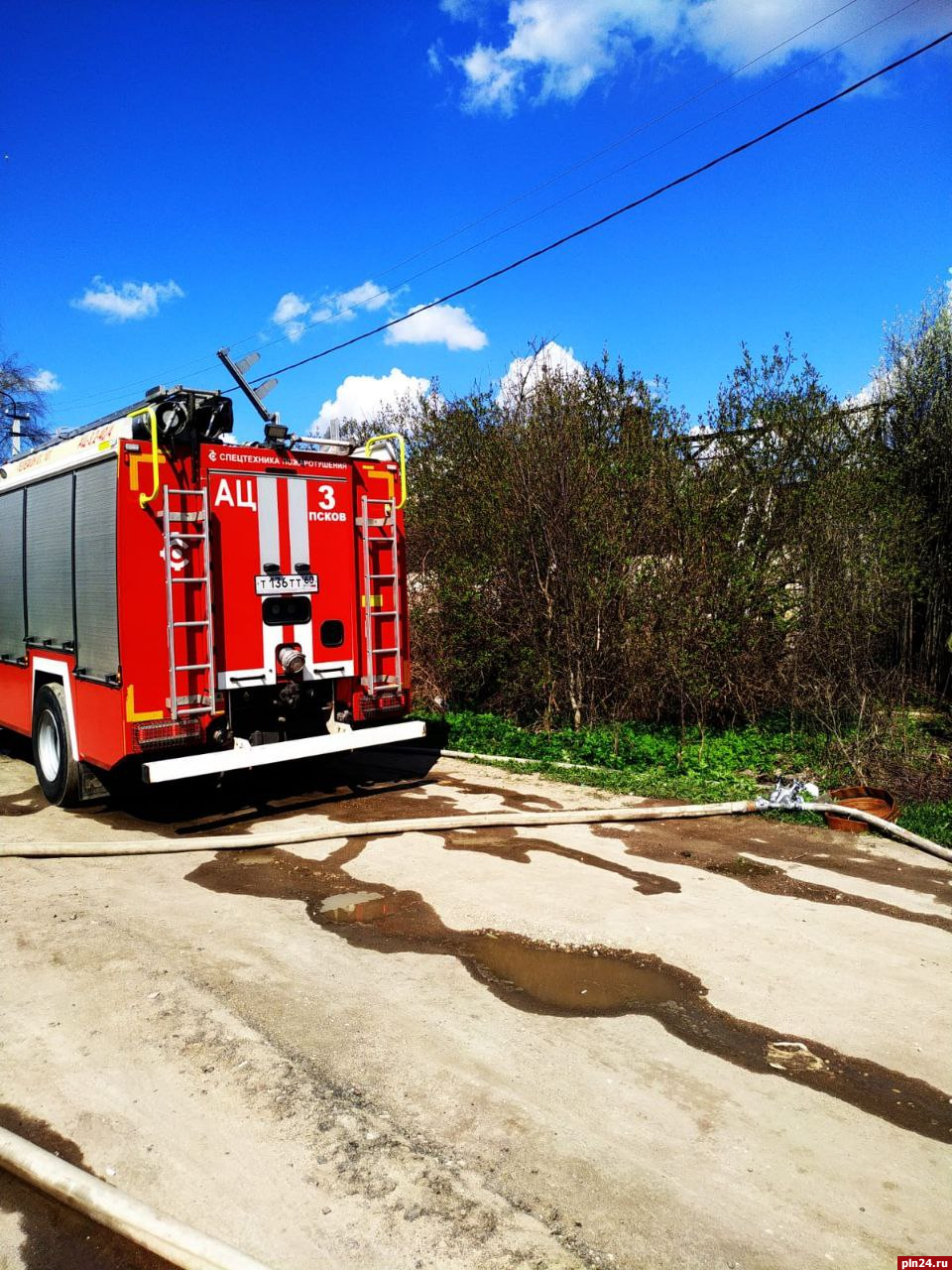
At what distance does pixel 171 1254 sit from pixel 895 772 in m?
7.96

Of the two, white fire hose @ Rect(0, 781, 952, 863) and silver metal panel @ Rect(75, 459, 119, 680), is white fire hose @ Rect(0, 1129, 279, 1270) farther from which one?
silver metal panel @ Rect(75, 459, 119, 680)

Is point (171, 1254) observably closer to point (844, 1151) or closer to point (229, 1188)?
point (229, 1188)

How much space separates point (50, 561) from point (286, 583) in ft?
7.64

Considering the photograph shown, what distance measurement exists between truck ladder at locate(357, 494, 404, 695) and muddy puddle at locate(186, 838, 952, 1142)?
7.81 ft

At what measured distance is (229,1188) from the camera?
9.91 feet

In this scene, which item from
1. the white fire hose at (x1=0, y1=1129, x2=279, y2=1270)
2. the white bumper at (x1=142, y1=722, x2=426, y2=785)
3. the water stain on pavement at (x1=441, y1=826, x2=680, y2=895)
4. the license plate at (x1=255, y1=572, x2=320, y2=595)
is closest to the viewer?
the white fire hose at (x1=0, y1=1129, x2=279, y2=1270)

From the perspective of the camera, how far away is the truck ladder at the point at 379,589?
8656mm

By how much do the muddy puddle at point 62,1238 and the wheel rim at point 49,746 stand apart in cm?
577

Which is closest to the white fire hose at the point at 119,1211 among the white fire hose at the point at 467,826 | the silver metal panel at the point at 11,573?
the white fire hose at the point at 467,826

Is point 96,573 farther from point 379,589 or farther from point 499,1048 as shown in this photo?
point 499,1048

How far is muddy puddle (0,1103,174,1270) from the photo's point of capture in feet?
8.96

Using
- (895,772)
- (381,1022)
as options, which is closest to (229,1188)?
(381,1022)

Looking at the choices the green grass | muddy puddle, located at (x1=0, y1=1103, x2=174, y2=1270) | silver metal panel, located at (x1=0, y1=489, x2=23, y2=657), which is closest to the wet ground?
muddy puddle, located at (x1=0, y1=1103, x2=174, y2=1270)

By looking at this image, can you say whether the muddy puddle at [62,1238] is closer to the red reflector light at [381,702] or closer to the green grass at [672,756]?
the red reflector light at [381,702]
